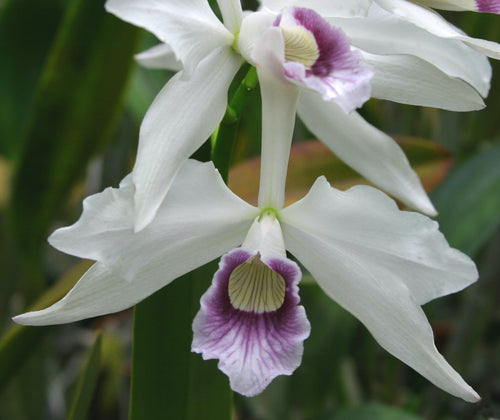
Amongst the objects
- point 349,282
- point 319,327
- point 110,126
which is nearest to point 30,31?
point 110,126

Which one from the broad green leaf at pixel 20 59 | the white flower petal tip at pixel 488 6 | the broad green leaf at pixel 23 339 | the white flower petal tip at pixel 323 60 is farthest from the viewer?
the broad green leaf at pixel 20 59

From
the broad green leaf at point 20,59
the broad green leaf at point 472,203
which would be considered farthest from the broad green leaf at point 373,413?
the broad green leaf at point 20,59

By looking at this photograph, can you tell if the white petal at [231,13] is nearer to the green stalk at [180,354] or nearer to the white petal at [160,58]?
the green stalk at [180,354]

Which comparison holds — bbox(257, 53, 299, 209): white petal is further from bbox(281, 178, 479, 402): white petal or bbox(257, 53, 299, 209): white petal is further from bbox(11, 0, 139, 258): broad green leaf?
bbox(11, 0, 139, 258): broad green leaf

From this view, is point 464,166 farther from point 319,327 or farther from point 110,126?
point 110,126

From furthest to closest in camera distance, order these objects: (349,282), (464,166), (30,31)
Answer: (30,31) → (464,166) → (349,282)

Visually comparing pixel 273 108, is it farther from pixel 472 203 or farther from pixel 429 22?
pixel 472 203
